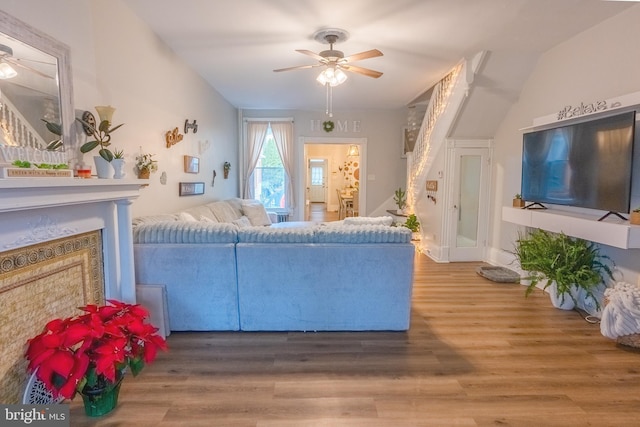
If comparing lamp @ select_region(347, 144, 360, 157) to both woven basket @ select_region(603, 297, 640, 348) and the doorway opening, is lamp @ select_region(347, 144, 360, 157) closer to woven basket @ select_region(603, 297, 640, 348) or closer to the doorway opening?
the doorway opening

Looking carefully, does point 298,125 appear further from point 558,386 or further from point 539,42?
point 558,386

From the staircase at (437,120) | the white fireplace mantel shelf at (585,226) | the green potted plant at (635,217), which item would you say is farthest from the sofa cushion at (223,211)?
the green potted plant at (635,217)

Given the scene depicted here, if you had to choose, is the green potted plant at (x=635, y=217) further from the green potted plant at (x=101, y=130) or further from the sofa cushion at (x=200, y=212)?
the sofa cushion at (x=200, y=212)

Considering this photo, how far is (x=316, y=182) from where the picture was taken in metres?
13.3

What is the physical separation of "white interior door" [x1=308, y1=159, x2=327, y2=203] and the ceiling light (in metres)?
11.3

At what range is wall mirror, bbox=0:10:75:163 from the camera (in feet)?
5.43

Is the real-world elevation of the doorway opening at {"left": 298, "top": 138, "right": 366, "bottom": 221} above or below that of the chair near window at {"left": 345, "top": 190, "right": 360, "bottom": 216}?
above

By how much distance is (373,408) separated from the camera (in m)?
1.88

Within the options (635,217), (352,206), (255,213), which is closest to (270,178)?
(255,213)

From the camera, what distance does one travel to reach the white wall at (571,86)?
2893mm

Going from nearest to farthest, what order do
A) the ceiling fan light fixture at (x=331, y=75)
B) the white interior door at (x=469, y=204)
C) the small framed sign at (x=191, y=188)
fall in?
1. the ceiling fan light fixture at (x=331, y=75)
2. the small framed sign at (x=191, y=188)
3. the white interior door at (x=469, y=204)

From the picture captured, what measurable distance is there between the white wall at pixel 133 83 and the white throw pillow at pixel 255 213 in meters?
0.90

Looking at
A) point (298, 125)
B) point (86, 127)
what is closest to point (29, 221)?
point (86, 127)

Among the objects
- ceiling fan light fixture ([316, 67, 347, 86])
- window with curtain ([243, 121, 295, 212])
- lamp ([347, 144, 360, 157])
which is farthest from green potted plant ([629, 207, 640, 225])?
lamp ([347, 144, 360, 157])
